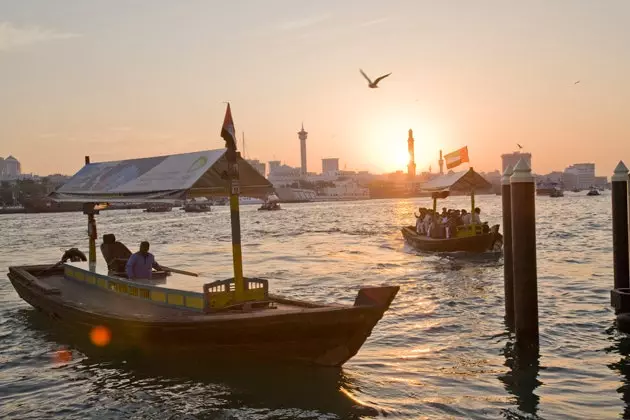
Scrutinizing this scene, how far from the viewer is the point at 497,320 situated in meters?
14.3

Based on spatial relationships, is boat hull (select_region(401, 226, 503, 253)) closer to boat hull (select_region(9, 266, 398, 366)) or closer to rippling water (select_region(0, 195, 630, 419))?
rippling water (select_region(0, 195, 630, 419))

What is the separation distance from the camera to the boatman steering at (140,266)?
12.4 meters

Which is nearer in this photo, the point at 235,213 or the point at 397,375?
the point at 235,213

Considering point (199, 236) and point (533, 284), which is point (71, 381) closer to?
point (533, 284)

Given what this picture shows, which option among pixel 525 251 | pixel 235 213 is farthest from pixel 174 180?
pixel 525 251

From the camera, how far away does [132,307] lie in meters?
11.5

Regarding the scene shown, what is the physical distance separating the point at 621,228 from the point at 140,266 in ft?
33.4

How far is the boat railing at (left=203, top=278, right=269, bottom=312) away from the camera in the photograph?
10.2m

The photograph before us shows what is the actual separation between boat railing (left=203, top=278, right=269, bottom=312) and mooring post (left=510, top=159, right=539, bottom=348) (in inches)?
170

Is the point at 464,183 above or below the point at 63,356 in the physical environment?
above

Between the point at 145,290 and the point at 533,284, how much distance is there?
704 cm

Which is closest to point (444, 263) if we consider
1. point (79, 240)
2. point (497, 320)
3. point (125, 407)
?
point (497, 320)

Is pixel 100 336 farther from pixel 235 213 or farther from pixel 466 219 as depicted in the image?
pixel 466 219

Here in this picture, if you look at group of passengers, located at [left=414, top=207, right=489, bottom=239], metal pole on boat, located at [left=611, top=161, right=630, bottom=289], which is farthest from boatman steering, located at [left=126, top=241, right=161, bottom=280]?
group of passengers, located at [left=414, top=207, right=489, bottom=239]
